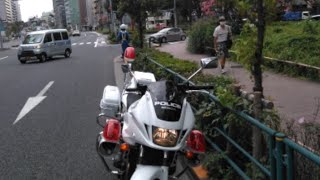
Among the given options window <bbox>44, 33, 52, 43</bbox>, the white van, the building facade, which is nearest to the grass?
the white van

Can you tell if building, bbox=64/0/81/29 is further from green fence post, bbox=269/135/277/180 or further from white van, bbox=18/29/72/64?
green fence post, bbox=269/135/277/180

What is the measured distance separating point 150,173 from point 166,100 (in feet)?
1.87

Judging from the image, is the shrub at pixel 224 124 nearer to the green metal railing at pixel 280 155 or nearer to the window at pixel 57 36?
the green metal railing at pixel 280 155

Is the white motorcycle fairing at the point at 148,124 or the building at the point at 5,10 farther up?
the white motorcycle fairing at the point at 148,124

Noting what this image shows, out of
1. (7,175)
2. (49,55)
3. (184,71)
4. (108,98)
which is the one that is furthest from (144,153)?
(49,55)

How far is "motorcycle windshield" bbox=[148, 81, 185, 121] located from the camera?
3.69 metres

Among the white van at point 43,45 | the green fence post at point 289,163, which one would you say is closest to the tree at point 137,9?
the white van at point 43,45

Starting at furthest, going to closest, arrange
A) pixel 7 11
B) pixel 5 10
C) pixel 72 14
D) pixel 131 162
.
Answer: pixel 72 14 < pixel 7 11 < pixel 5 10 < pixel 131 162

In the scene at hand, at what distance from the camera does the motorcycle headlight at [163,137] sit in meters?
3.62

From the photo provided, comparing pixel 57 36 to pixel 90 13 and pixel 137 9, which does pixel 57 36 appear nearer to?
pixel 137 9

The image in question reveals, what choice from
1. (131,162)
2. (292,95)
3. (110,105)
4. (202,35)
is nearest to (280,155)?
(131,162)

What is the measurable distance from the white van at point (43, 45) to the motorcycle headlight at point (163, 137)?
85.8ft

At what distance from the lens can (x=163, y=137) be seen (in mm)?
3617

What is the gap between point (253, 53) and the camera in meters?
4.22
